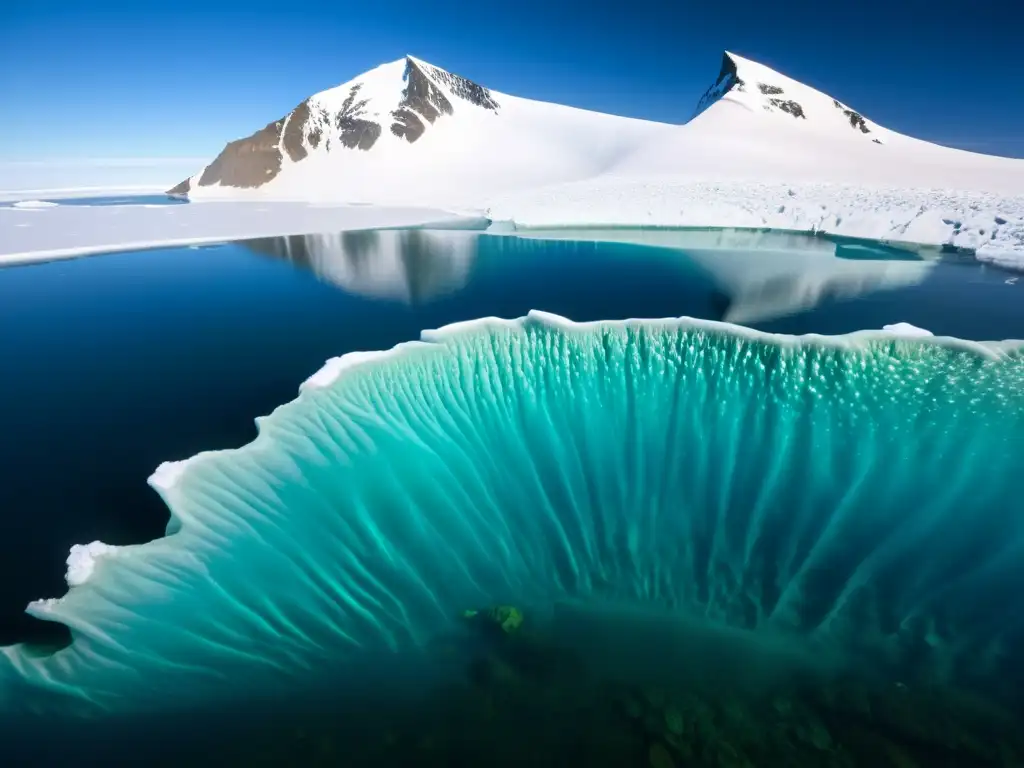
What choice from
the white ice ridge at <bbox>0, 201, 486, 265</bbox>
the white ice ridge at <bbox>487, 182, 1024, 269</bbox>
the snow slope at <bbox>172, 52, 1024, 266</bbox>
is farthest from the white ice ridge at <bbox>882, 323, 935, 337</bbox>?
the white ice ridge at <bbox>0, 201, 486, 265</bbox>

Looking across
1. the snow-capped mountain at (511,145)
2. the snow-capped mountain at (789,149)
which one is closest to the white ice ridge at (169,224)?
the snow-capped mountain at (511,145)

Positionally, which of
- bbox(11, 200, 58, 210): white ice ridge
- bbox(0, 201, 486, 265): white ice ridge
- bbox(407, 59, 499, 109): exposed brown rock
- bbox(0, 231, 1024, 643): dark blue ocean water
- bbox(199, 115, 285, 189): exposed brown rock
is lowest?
bbox(0, 231, 1024, 643): dark blue ocean water

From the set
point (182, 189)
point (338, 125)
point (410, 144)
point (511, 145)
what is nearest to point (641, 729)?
point (511, 145)

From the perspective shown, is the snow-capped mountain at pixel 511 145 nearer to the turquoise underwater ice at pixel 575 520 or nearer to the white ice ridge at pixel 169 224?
the white ice ridge at pixel 169 224

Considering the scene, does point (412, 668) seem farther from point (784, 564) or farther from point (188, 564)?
point (784, 564)

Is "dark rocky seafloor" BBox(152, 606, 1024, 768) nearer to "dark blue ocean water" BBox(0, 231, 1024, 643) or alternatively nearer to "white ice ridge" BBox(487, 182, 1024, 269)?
"dark blue ocean water" BBox(0, 231, 1024, 643)

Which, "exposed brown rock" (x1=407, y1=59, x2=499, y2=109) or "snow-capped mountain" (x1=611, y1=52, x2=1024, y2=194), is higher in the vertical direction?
"exposed brown rock" (x1=407, y1=59, x2=499, y2=109)
